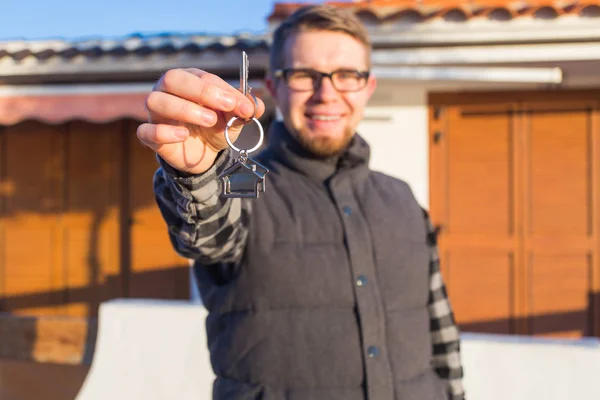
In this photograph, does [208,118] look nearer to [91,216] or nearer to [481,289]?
[481,289]

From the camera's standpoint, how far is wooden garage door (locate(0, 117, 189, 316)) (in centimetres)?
671

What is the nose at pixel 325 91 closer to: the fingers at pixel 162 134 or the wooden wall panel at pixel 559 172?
the fingers at pixel 162 134

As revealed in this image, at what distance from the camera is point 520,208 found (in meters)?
5.39

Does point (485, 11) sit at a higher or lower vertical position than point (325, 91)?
higher

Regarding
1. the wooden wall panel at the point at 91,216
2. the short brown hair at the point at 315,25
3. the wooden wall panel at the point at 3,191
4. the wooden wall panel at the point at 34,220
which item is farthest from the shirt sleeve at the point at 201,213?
the wooden wall panel at the point at 3,191

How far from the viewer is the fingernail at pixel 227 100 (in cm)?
86

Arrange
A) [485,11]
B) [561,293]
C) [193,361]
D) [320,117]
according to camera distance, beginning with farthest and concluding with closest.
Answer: [561,293], [485,11], [193,361], [320,117]

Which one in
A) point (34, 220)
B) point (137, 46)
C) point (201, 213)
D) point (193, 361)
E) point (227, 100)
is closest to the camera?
point (227, 100)

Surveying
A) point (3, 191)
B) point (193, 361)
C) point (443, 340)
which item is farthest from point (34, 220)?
point (443, 340)

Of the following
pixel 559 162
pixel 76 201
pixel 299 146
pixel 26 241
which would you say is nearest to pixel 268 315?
pixel 299 146

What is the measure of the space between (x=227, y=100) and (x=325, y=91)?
0.71 m

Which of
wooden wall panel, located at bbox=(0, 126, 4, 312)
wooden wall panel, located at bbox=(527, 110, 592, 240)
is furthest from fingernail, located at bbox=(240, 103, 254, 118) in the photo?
wooden wall panel, located at bbox=(0, 126, 4, 312)

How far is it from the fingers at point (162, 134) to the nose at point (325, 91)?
2.24ft

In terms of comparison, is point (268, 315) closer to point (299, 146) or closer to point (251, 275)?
point (251, 275)
